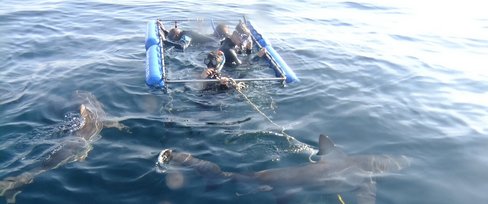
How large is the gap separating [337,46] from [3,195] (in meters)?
11.6

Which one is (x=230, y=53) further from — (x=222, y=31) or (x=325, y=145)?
(x=325, y=145)

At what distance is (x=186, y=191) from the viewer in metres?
6.14

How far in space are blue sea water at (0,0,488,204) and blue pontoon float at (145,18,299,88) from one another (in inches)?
15.0

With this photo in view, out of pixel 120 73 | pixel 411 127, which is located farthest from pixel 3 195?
pixel 411 127

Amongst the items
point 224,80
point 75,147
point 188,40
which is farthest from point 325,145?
point 188,40

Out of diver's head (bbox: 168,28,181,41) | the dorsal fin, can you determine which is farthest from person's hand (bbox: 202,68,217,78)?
diver's head (bbox: 168,28,181,41)

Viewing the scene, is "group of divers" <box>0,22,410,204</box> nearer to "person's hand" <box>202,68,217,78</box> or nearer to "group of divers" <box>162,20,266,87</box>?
"person's hand" <box>202,68,217,78</box>

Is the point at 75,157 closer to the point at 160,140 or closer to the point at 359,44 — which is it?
the point at 160,140

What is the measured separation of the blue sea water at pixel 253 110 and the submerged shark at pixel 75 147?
0.16m

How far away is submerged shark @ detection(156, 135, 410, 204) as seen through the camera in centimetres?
627

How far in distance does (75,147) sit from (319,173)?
168 inches

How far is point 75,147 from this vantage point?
7.09 m

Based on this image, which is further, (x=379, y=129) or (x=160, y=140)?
(x=379, y=129)

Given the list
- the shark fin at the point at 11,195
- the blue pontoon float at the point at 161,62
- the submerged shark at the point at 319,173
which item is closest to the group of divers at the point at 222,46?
the blue pontoon float at the point at 161,62
